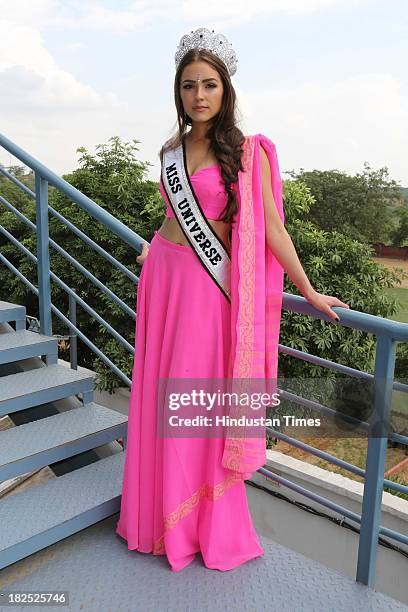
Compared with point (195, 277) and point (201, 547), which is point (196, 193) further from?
point (201, 547)

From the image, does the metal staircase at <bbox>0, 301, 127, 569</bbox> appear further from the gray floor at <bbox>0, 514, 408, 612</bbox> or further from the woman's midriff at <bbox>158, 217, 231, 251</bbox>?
the woman's midriff at <bbox>158, 217, 231, 251</bbox>

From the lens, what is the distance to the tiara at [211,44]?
1378 millimetres

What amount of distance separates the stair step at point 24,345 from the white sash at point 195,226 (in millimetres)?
1142

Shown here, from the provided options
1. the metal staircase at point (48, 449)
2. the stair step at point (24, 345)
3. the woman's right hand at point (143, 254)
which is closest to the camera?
the metal staircase at point (48, 449)

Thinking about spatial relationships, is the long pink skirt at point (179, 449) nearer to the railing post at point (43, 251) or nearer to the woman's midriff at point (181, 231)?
the woman's midriff at point (181, 231)

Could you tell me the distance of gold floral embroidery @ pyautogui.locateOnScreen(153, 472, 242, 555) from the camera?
60.6 inches

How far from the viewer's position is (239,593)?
58.0 inches

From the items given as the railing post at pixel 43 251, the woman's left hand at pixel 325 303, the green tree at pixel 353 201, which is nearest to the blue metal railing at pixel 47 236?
the railing post at pixel 43 251

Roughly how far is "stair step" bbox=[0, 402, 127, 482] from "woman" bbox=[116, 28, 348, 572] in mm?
364

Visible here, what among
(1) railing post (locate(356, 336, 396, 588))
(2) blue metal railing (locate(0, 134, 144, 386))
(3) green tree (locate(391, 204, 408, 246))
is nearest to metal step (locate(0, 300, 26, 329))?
(2) blue metal railing (locate(0, 134, 144, 386))

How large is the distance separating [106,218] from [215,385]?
82 centimetres

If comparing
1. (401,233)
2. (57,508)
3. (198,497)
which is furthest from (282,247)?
(401,233)

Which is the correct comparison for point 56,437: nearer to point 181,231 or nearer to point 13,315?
point 13,315

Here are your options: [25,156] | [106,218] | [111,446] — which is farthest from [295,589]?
[25,156]
